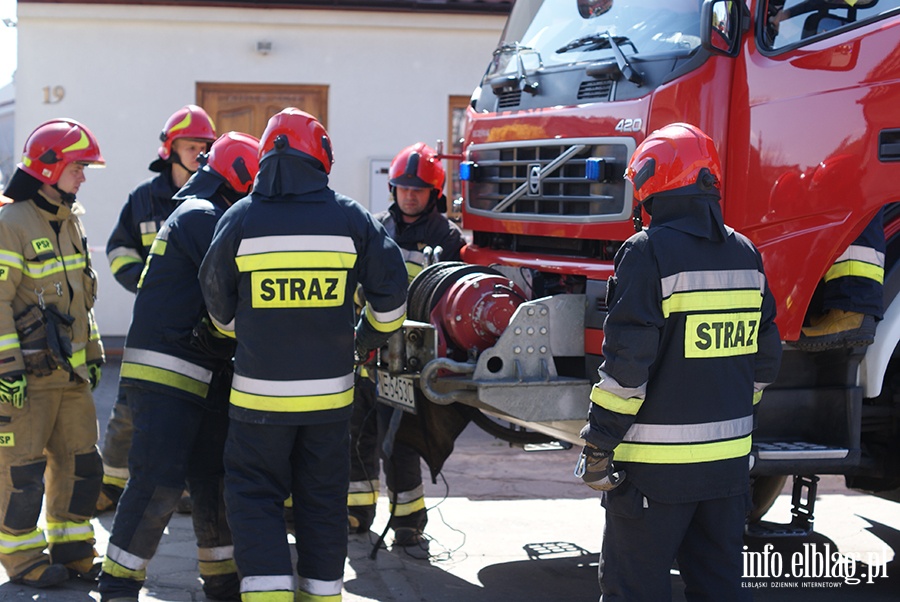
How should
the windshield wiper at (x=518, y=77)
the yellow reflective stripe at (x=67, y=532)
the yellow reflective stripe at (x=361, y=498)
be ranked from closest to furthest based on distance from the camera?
the yellow reflective stripe at (x=67, y=532)
the windshield wiper at (x=518, y=77)
the yellow reflective stripe at (x=361, y=498)

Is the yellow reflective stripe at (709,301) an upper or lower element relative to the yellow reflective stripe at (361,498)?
upper

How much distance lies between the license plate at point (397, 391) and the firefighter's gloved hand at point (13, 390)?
5.15 feet

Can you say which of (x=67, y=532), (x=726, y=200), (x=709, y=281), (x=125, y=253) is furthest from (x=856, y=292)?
(x=125, y=253)

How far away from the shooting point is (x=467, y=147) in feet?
19.0

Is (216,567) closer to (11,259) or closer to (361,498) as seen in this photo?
(361,498)

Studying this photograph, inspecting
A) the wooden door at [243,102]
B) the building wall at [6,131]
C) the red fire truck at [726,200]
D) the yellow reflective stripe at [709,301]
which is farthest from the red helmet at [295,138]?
the building wall at [6,131]

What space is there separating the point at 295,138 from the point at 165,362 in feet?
3.60

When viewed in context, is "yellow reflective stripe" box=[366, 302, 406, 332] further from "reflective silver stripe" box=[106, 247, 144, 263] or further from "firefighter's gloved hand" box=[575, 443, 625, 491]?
"reflective silver stripe" box=[106, 247, 144, 263]

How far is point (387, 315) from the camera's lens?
4422 millimetres

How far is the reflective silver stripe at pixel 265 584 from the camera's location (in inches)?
161

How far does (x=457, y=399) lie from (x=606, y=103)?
4.77 ft

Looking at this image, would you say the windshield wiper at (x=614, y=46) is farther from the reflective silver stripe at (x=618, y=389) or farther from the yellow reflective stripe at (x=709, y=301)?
→ the reflective silver stripe at (x=618, y=389)

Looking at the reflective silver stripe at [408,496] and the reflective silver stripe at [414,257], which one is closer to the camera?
the reflective silver stripe at [408,496]
